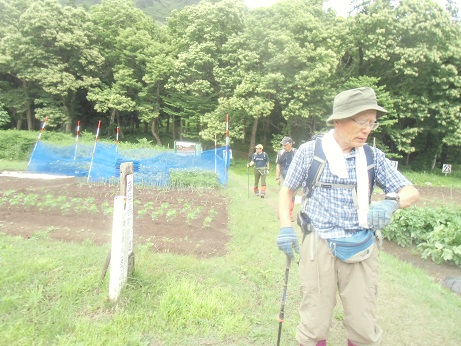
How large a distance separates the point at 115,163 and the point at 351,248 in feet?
31.2

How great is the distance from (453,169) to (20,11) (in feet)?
109

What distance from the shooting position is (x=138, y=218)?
263 inches

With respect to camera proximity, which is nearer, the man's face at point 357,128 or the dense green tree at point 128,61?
the man's face at point 357,128

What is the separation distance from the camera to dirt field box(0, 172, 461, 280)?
525cm

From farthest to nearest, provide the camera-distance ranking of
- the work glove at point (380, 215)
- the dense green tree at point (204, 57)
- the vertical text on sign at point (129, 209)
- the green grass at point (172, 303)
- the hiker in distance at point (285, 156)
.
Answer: the dense green tree at point (204, 57) < the hiker in distance at point (285, 156) < the vertical text on sign at point (129, 209) < the green grass at point (172, 303) < the work glove at point (380, 215)

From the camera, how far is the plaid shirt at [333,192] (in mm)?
2049

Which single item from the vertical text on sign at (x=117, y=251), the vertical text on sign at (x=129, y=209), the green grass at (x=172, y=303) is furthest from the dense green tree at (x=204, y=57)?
the vertical text on sign at (x=117, y=251)

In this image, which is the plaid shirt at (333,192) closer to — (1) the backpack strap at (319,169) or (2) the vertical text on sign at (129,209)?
(1) the backpack strap at (319,169)

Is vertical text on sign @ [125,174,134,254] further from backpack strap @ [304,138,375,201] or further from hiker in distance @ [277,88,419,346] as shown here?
backpack strap @ [304,138,375,201]

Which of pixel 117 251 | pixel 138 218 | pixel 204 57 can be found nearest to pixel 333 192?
pixel 117 251

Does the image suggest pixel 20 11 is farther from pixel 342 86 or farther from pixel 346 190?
pixel 346 190

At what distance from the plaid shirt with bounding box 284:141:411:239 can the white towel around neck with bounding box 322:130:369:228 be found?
0.03 m

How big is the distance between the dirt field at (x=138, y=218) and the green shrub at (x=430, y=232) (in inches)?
7.2

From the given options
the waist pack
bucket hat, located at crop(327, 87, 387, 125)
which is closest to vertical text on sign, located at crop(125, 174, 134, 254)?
the waist pack
